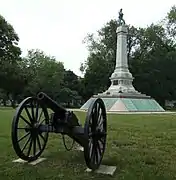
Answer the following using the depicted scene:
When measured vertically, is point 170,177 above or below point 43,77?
below

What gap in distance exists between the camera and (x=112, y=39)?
4344 cm

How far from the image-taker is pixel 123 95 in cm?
2867

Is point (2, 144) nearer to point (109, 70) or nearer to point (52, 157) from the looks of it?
point (52, 157)

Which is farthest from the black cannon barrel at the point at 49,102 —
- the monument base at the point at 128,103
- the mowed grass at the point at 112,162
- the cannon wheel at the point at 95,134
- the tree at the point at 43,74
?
the tree at the point at 43,74

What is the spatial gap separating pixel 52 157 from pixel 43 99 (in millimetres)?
1513

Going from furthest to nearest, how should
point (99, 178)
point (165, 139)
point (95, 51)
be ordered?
point (95, 51) < point (165, 139) < point (99, 178)

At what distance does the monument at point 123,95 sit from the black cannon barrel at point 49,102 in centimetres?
2126

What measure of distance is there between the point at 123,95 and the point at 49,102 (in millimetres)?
23866

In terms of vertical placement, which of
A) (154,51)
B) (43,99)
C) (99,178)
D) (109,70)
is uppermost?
(154,51)

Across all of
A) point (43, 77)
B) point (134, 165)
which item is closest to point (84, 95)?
point (43, 77)

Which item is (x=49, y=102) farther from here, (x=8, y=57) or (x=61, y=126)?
(x=8, y=57)

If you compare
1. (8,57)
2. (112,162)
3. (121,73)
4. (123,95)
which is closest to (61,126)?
(112,162)

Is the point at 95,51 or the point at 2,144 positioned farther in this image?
the point at 95,51

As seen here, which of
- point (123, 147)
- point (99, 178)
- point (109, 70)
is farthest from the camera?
point (109, 70)
